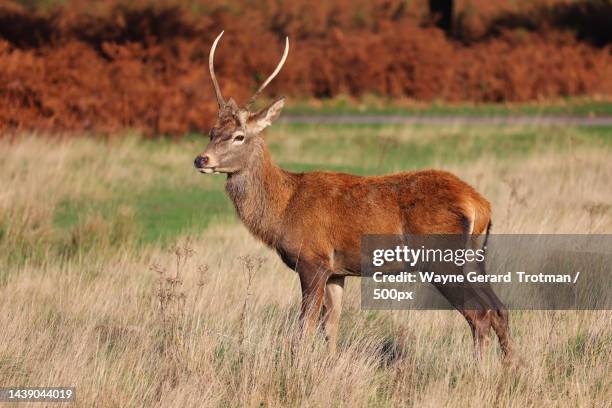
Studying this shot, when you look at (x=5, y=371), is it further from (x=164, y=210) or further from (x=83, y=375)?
(x=164, y=210)

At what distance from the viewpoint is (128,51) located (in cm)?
2700

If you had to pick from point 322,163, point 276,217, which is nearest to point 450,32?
point 322,163

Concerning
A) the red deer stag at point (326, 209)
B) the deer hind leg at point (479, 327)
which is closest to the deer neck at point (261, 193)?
the red deer stag at point (326, 209)

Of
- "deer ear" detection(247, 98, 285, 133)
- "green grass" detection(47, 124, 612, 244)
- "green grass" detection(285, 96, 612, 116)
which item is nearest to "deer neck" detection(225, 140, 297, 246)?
"deer ear" detection(247, 98, 285, 133)

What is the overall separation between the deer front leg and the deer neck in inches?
20.9

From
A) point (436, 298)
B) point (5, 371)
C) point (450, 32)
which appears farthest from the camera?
point (450, 32)

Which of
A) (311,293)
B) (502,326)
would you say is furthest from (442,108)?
(502,326)

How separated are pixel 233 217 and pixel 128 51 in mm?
11444

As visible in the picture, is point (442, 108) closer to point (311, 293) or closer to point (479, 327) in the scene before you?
point (311, 293)

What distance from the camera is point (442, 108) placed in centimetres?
3269

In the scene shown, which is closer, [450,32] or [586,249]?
[586,249]

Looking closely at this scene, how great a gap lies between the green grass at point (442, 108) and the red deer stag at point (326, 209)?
21079 millimetres

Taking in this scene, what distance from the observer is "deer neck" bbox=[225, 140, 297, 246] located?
32.6 ft

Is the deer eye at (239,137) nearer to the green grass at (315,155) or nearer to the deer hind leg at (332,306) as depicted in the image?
the deer hind leg at (332,306)
